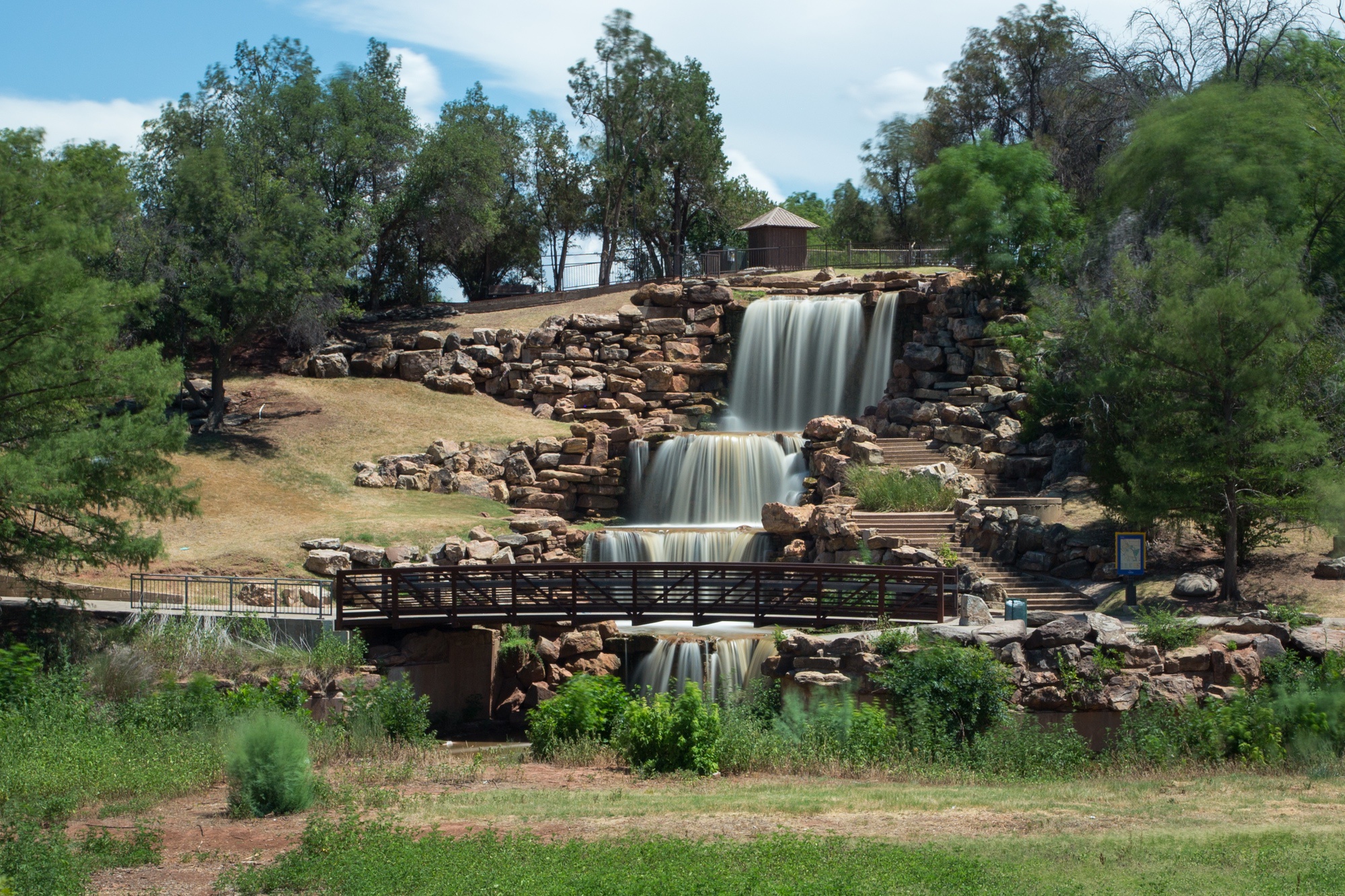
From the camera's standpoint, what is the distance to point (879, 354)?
3872 cm

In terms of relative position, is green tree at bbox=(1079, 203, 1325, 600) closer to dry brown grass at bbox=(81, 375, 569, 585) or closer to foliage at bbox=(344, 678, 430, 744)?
foliage at bbox=(344, 678, 430, 744)

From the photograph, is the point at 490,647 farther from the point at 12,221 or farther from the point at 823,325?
the point at 823,325

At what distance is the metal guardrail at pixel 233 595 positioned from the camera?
2216 centimetres

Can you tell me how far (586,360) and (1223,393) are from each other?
24823 mm

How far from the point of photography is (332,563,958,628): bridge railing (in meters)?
19.1

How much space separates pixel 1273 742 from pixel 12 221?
793 inches

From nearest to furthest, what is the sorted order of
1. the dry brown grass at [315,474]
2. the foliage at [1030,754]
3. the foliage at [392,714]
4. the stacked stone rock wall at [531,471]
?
the foliage at [1030,754] → the foliage at [392,714] → the dry brown grass at [315,474] → the stacked stone rock wall at [531,471]

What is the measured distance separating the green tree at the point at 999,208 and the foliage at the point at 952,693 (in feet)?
80.0

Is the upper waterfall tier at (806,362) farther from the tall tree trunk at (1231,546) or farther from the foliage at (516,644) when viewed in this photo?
the foliage at (516,644)

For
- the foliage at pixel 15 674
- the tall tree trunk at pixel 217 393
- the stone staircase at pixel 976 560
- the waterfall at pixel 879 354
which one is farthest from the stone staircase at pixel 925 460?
the foliage at pixel 15 674

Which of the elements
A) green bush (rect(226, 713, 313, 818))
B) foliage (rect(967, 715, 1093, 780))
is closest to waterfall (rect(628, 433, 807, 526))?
foliage (rect(967, 715, 1093, 780))

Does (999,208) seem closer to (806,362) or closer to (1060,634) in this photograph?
(806,362)

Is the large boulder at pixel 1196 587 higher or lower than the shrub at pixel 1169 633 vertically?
higher

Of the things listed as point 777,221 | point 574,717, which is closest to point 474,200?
point 777,221
